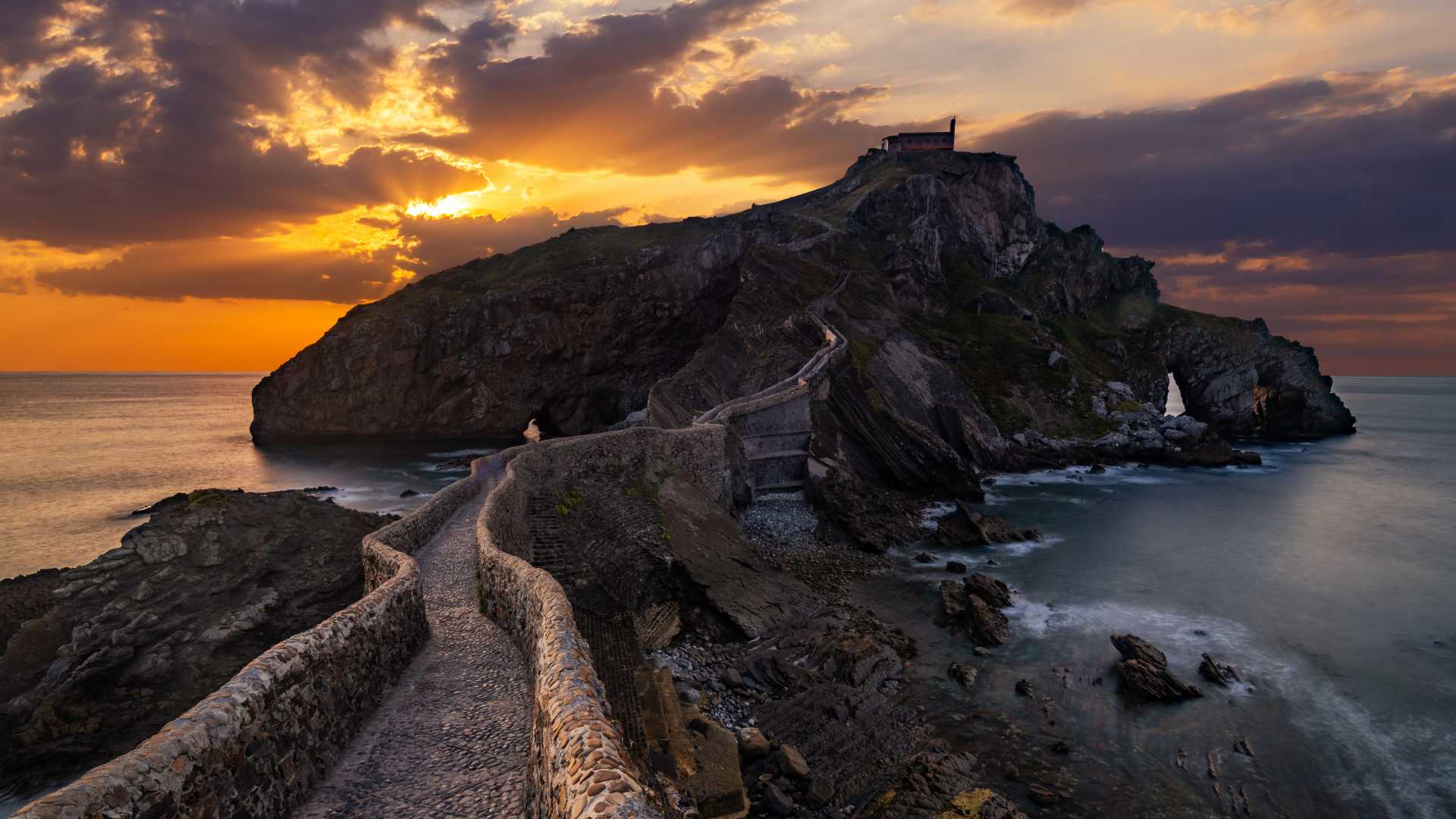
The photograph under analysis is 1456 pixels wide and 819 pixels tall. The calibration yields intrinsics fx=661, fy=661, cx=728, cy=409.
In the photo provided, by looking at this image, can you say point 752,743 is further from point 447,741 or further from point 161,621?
point 161,621

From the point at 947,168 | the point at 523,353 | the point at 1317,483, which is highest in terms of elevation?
the point at 947,168

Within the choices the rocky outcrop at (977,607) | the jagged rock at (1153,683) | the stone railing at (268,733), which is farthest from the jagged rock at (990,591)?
the stone railing at (268,733)

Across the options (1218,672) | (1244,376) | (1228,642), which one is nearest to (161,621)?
(1218,672)

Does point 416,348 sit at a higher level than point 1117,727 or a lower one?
higher

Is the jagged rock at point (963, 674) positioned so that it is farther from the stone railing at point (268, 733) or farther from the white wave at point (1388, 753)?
the stone railing at point (268, 733)

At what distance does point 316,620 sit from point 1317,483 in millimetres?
84545

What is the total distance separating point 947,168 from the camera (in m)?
110

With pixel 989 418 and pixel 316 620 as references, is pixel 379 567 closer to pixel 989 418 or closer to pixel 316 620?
pixel 316 620

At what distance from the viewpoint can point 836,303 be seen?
7469 centimetres

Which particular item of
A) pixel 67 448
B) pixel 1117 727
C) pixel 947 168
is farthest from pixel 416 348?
pixel 1117 727

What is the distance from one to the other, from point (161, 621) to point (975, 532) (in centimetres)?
3975

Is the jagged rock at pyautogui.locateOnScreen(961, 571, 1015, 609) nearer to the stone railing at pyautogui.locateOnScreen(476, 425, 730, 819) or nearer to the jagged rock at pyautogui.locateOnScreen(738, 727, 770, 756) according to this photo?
the jagged rock at pyautogui.locateOnScreen(738, 727, 770, 756)

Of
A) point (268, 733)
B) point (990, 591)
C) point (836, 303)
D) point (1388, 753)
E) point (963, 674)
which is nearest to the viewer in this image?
point (268, 733)

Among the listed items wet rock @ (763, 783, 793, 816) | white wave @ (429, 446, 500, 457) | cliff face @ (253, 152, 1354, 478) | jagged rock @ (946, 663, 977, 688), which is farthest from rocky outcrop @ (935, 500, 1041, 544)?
white wave @ (429, 446, 500, 457)
